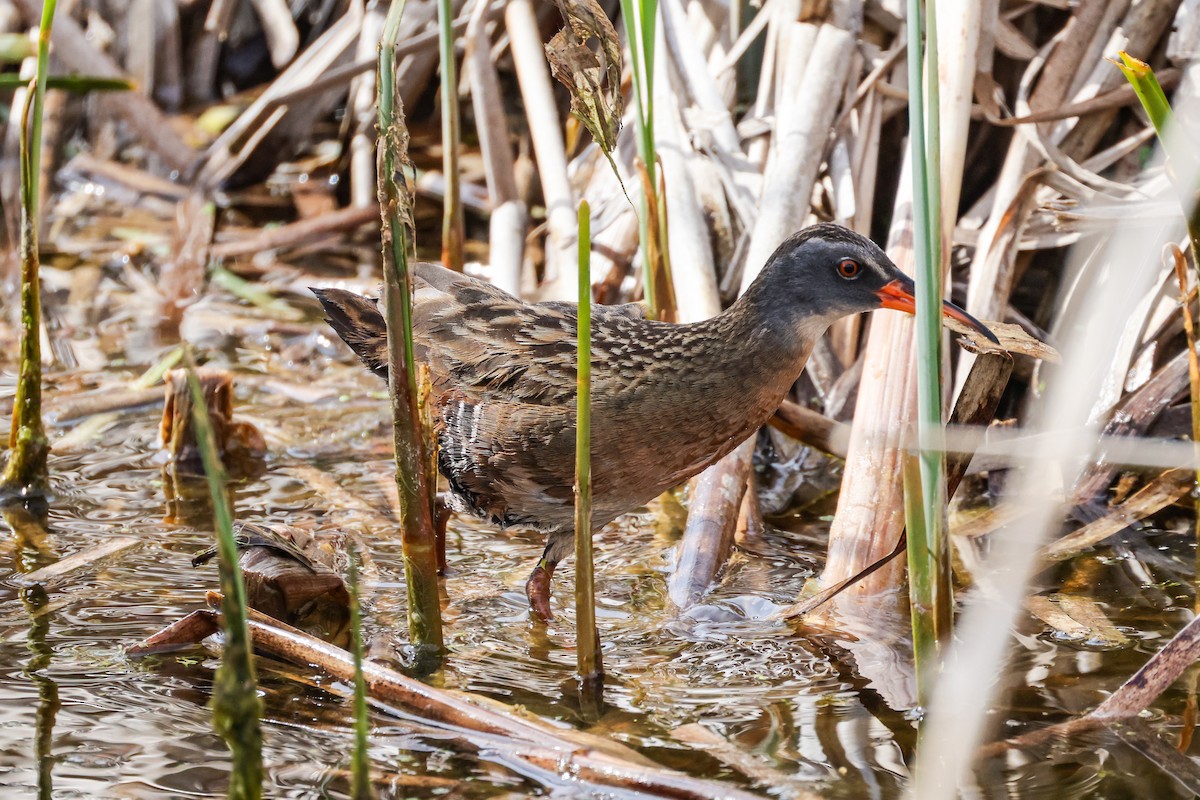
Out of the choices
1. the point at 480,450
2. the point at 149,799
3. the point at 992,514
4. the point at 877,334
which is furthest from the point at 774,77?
the point at 149,799

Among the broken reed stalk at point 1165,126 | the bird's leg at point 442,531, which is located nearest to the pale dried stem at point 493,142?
the bird's leg at point 442,531

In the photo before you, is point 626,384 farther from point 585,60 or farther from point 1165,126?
point 1165,126

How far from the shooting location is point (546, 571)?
10.9ft

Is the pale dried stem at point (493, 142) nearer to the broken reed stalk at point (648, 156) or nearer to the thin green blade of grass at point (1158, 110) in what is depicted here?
the broken reed stalk at point (648, 156)

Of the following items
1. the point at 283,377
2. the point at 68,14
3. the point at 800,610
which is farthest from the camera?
the point at 68,14

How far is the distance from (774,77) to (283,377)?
2.02 metres

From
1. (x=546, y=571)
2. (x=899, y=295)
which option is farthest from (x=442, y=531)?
(x=899, y=295)

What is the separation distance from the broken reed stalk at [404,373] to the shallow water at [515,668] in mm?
228

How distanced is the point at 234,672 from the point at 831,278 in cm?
185

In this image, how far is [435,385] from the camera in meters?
3.30

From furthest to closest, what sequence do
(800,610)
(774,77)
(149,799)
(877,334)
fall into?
(774,77) → (877,334) → (800,610) → (149,799)

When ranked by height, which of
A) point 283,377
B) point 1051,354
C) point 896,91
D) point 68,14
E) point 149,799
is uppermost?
point 68,14

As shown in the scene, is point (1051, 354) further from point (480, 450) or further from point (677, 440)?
point (480, 450)

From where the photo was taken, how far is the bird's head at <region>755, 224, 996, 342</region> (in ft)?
10.1
